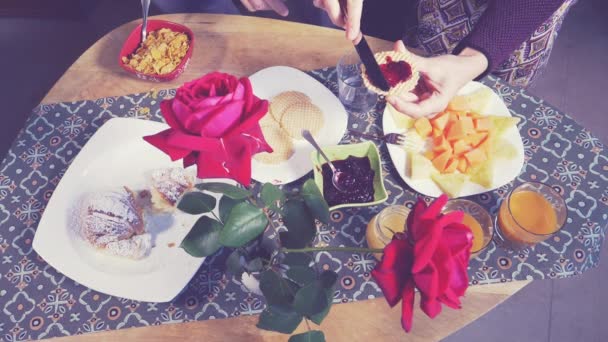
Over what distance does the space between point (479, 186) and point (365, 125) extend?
0.36 meters

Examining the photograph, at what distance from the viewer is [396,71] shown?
1217 millimetres

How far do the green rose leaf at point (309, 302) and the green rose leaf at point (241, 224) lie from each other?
0.36 feet

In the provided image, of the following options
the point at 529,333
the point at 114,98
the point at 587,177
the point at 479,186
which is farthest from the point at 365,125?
A: the point at 529,333

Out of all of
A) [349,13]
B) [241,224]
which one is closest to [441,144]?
[349,13]

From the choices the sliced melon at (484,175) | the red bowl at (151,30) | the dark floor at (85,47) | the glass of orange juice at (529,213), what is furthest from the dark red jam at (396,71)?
the dark floor at (85,47)

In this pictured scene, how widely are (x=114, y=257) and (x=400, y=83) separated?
89cm

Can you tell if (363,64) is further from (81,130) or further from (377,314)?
(81,130)

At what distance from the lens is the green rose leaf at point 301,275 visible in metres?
0.66

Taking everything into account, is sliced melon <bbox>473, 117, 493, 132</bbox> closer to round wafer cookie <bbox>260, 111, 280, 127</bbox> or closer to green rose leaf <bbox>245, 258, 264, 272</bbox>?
round wafer cookie <bbox>260, 111, 280, 127</bbox>

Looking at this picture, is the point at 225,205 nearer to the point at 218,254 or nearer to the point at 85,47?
the point at 218,254

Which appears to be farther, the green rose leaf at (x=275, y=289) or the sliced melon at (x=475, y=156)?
the sliced melon at (x=475, y=156)

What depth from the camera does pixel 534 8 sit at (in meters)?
1.28

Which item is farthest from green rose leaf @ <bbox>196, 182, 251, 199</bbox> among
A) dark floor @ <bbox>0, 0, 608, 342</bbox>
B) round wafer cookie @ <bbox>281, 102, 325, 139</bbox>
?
dark floor @ <bbox>0, 0, 608, 342</bbox>

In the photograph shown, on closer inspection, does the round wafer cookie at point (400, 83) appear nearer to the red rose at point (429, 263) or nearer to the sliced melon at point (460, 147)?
the sliced melon at point (460, 147)
